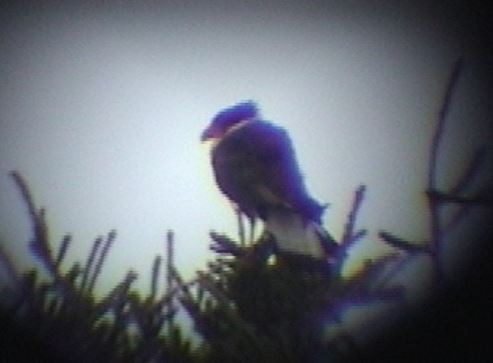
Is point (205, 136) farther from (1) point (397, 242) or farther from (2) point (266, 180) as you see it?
(1) point (397, 242)

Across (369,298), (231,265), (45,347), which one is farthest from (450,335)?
(45,347)

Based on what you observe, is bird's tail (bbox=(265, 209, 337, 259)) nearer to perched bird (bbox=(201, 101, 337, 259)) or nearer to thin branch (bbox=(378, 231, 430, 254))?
perched bird (bbox=(201, 101, 337, 259))

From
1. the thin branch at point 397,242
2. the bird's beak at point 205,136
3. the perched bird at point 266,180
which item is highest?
the bird's beak at point 205,136

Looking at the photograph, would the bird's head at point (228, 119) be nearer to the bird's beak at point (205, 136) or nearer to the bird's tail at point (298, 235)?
the bird's beak at point (205, 136)

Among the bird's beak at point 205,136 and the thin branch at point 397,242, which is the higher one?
the bird's beak at point 205,136

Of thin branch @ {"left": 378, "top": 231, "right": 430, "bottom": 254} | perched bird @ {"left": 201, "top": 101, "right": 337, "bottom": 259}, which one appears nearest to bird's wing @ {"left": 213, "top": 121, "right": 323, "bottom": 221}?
perched bird @ {"left": 201, "top": 101, "right": 337, "bottom": 259}

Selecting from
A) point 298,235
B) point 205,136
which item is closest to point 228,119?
point 205,136

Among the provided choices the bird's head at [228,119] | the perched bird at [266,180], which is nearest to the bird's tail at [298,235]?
the perched bird at [266,180]
